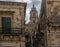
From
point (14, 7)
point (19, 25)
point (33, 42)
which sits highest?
point (14, 7)

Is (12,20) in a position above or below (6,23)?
above

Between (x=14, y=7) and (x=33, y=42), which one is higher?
(x=14, y=7)

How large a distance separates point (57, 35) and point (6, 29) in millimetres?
→ 6424

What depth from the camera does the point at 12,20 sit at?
3678 centimetres

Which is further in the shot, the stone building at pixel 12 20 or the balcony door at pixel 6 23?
the balcony door at pixel 6 23

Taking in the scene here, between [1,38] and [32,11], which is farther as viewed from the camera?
[32,11]

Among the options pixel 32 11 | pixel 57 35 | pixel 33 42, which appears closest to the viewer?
pixel 57 35

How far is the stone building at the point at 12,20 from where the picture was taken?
35594 millimetres

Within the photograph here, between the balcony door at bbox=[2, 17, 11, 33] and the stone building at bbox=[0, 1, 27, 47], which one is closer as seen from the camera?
the stone building at bbox=[0, 1, 27, 47]

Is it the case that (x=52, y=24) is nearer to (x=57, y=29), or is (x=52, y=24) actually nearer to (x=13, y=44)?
(x=57, y=29)

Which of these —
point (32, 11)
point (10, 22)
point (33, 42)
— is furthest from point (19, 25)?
point (32, 11)

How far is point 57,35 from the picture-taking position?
1356 inches

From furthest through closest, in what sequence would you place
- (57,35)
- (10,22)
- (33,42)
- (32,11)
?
1. (32,11)
2. (33,42)
3. (10,22)
4. (57,35)

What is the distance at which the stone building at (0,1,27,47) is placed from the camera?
35.6 metres
